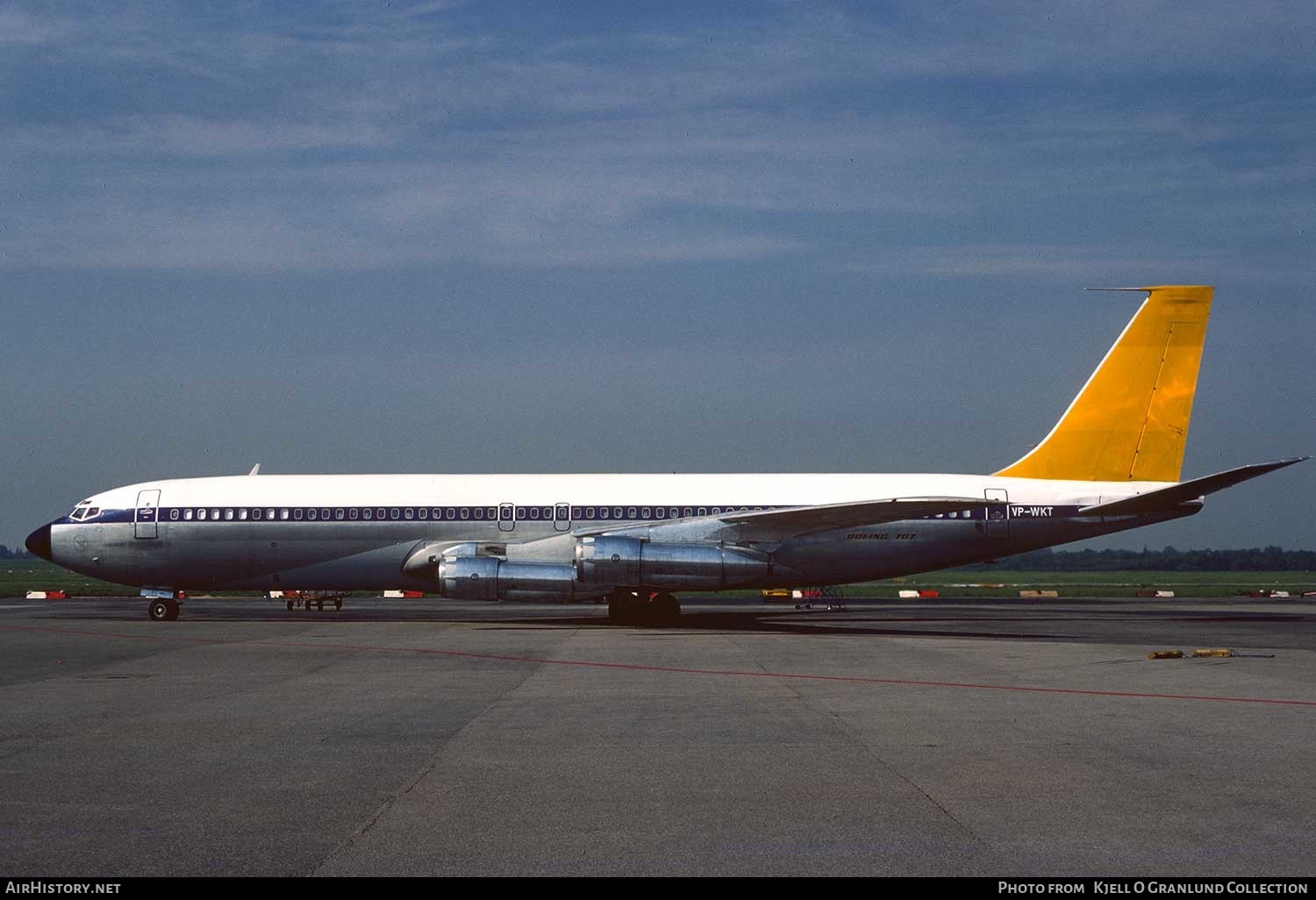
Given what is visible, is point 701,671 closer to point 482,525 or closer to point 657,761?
point 657,761

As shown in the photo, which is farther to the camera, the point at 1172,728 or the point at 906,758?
the point at 1172,728

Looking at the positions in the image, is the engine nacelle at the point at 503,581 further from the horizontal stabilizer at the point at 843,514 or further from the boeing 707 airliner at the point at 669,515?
the horizontal stabilizer at the point at 843,514

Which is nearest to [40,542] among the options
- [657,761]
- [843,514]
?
[843,514]

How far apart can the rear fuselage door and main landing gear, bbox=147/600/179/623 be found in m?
2.00

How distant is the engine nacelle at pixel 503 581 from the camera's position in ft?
99.9

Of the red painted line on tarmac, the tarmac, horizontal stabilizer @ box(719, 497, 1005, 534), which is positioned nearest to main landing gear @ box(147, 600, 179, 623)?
the red painted line on tarmac

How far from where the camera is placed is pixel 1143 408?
114ft

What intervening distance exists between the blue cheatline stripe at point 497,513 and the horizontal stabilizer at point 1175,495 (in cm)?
85

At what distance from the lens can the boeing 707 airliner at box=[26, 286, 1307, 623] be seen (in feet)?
108

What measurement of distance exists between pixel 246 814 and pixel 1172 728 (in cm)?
907

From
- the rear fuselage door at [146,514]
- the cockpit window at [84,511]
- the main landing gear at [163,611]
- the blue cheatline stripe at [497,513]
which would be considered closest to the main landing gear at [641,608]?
the blue cheatline stripe at [497,513]

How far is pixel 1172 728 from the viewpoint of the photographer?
12.4m
